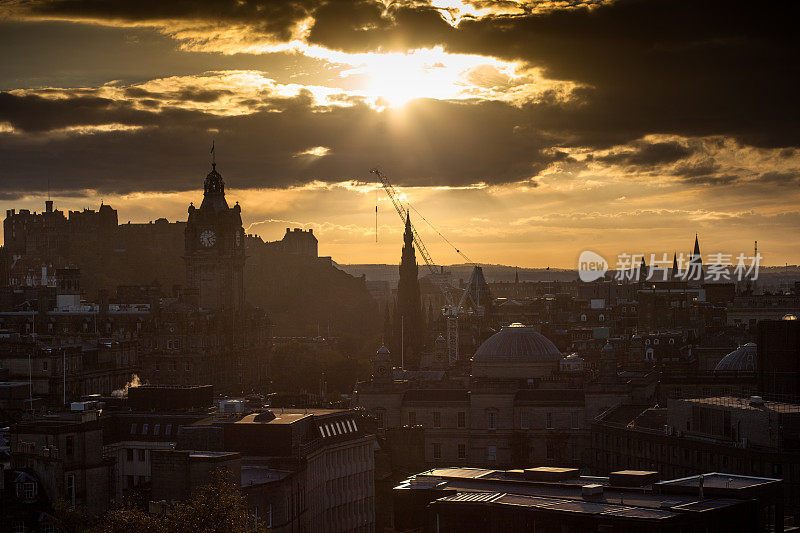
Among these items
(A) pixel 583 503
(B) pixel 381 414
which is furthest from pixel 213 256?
(A) pixel 583 503

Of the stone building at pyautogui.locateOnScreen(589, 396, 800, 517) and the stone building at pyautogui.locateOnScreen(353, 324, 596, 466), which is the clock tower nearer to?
the stone building at pyautogui.locateOnScreen(353, 324, 596, 466)

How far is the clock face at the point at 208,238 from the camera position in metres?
155

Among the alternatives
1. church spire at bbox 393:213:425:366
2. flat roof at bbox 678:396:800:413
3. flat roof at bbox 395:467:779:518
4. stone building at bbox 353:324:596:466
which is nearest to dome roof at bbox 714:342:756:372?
stone building at bbox 353:324:596:466

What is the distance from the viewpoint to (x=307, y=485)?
65.8 metres

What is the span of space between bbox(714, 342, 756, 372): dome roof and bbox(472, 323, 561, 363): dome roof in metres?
14.8

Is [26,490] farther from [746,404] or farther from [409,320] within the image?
[409,320]

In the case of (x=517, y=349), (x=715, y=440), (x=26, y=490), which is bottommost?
(x=26, y=490)

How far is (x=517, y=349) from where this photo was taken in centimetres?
11956

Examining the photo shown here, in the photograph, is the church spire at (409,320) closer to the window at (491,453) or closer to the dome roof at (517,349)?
the dome roof at (517,349)

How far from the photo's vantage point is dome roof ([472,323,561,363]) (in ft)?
390

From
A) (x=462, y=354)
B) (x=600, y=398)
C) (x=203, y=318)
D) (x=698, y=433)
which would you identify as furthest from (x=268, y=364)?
(x=698, y=433)

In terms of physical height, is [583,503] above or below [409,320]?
below

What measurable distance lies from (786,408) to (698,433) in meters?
5.54

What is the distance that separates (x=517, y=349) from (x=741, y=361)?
19.2m
